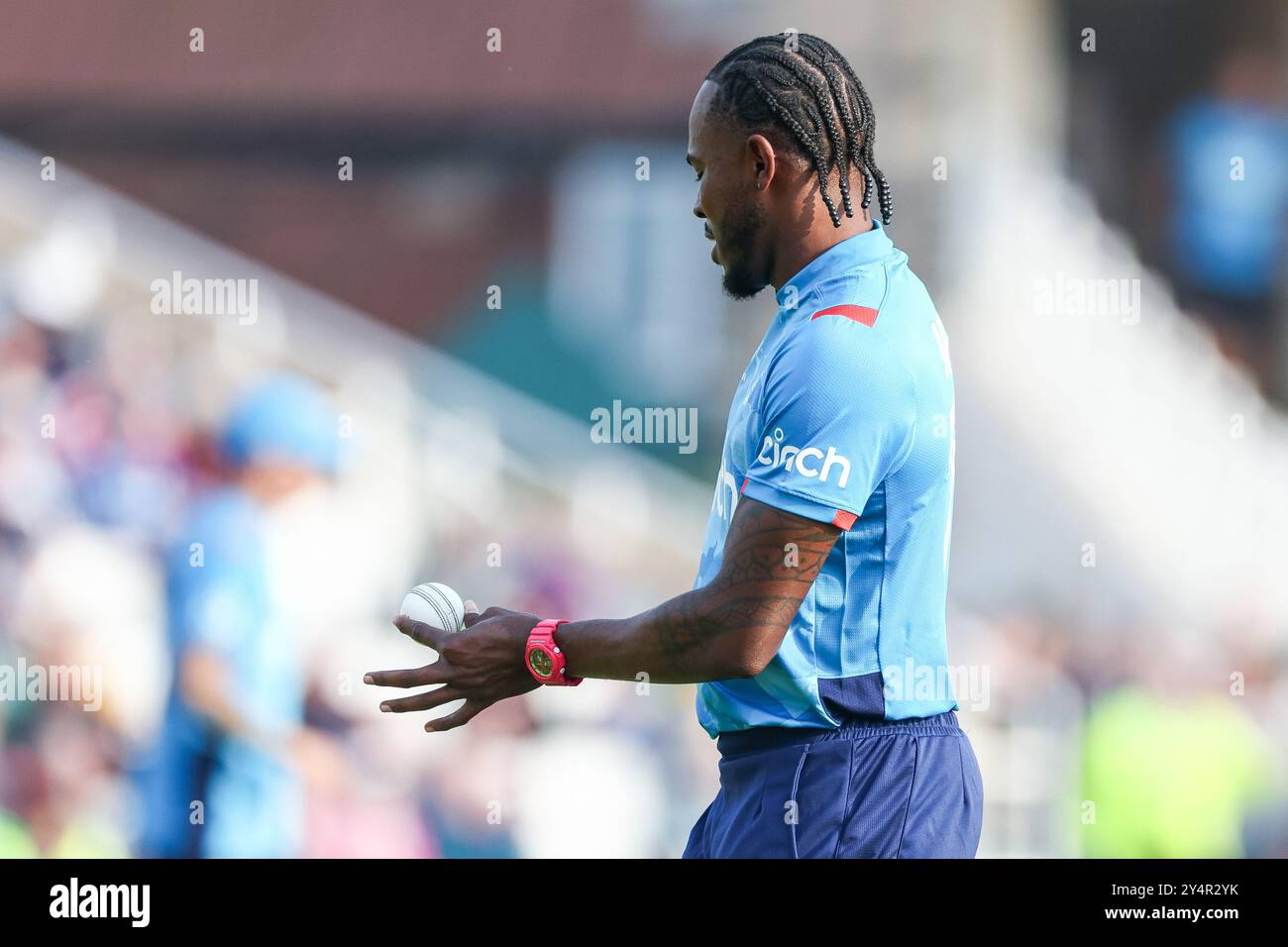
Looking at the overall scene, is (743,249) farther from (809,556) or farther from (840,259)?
(809,556)

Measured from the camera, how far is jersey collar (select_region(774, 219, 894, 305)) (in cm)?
218

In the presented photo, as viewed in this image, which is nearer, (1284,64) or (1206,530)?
(1206,530)

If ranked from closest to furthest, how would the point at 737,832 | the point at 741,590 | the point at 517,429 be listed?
the point at 741,590 < the point at 737,832 < the point at 517,429

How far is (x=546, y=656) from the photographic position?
2174mm

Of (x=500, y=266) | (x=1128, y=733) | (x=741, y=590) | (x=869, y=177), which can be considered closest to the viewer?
(x=741, y=590)

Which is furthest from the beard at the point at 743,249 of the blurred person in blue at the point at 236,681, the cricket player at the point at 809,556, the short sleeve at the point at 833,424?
the blurred person in blue at the point at 236,681

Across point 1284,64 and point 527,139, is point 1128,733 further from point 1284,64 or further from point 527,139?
point 527,139

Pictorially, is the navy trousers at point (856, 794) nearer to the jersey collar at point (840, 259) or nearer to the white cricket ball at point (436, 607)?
the white cricket ball at point (436, 607)

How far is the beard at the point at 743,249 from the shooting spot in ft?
7.41

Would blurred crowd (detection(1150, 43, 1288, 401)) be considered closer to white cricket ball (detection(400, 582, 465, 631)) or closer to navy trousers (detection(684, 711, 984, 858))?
A: navy trousers (detection(684, 711, 984, 858))

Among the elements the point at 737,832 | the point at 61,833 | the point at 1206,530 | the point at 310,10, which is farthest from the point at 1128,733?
the point at 310,10

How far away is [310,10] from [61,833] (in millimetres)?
4976

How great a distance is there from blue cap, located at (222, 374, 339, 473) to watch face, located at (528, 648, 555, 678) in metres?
3.16

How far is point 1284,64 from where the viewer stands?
25.0 feet
